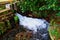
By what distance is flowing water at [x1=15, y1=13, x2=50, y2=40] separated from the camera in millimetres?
6028

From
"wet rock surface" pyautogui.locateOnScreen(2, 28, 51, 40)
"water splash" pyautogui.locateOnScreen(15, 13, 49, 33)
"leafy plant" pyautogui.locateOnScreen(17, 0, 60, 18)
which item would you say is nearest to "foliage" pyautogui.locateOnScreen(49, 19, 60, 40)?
"wet rock surface" pyautogui.locateOnScreen(2, 28, 51, 40)

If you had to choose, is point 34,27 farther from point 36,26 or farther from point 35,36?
point 35,36

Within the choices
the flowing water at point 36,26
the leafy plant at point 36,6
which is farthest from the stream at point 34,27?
the leafy plant at point 36,6

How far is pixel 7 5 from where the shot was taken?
7184 mm

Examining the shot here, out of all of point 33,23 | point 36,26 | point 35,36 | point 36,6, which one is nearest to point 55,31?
point 35,36

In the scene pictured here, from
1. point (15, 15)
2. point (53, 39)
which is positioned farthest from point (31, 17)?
point (53, 39)

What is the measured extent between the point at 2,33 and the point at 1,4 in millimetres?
1807

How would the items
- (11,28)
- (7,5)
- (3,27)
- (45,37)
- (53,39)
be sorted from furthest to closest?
(7,5) < (11,28) < (3,27) < (45,37) < (53,39)

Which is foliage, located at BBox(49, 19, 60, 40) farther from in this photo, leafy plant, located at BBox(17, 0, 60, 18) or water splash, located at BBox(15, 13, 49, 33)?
leafy plant, located at BBox(17, 0, 60, 18)

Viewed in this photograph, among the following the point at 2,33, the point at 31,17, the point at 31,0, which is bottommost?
the point at 2,33

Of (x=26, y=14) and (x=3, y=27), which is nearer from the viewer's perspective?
(x=3, y=27)

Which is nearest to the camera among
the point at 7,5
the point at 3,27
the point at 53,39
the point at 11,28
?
the point at 53,39

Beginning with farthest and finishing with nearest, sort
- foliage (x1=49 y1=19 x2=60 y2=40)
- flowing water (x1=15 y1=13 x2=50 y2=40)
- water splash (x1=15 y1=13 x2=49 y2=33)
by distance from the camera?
water splash (x1=15 y1=13 x2=49 y2=33)
flowing water (x1=15 y1=13 x2=50 y2=40)
foliage (x1=49 y1=19 x2=60 y2=40)

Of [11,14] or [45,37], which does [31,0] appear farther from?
[45,37]
